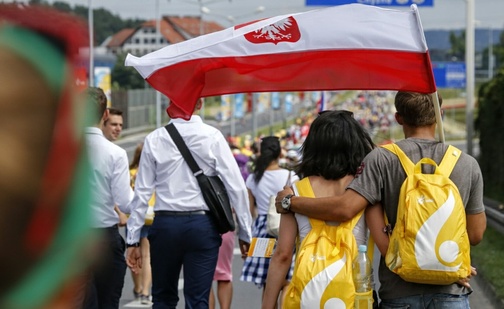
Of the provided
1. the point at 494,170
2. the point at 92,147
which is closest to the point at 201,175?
the point at 92,147

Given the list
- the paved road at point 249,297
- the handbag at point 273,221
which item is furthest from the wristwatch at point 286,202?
the paved road at point 249,297

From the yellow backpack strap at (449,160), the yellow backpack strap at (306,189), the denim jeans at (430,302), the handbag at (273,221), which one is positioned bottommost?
the handbag at (273,221)

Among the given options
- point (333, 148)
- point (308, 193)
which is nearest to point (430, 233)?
point (308, 193)

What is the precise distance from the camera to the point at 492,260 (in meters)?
12.6

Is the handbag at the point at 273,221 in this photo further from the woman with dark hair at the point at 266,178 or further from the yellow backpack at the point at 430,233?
the yellow backpack at the point at 430,233

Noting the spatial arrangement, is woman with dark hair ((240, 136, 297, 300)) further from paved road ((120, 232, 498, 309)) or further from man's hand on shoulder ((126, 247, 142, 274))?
man's hand on shoulder ((126, 247, 142, 274))

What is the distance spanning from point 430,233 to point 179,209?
282 centimetres

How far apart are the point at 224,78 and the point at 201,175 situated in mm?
1593

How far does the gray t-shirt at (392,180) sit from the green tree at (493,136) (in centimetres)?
1763

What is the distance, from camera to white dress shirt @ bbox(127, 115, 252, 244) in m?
6.33

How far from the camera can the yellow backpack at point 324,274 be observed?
3.83m

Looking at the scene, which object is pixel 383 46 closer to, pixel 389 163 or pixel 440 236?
pixel 389 163

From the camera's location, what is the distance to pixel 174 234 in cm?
632

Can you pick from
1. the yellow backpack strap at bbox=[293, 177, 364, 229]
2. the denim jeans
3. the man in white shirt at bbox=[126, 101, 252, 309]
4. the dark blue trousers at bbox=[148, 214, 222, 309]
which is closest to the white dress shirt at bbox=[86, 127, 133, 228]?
the man in white shirt at bbox=[126, 101, 252, 309]
